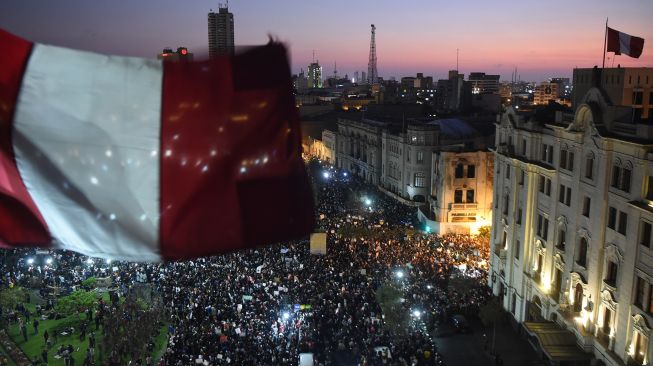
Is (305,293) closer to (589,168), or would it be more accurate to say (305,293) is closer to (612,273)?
(612,273)

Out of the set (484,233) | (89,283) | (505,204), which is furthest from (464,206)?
(89,283)

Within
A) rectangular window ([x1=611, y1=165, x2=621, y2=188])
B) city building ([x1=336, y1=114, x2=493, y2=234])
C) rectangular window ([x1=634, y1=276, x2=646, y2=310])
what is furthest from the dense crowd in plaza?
rectangular window ([x1=611, y1=165, x2=621, y2=188])

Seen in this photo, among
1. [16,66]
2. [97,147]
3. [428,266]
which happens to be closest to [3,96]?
[16,66]

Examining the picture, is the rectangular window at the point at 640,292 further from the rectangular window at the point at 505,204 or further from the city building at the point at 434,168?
the city building at the point at 434,168

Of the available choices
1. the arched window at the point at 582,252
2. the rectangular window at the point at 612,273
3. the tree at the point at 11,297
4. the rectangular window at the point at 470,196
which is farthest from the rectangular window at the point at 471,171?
the tree at the point at 11,297

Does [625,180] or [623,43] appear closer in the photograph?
[625,180]

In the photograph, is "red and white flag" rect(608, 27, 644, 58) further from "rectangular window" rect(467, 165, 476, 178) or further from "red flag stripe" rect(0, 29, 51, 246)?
"rectangular window" rect(467, 165, 476, 178)
